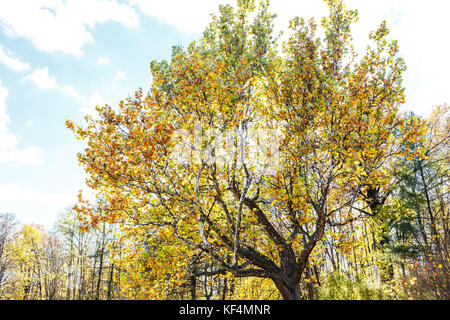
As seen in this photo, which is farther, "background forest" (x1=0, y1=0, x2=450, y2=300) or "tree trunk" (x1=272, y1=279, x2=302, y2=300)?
"tree trunk" (x1=272, y1=279, x2=302, y2=300)

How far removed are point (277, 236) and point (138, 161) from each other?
5.49 m

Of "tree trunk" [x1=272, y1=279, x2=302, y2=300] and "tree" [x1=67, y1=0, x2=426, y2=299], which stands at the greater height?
"tree" [x1=67, y1=0, x2=426, y2=299]

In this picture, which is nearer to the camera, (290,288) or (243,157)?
(243,157)

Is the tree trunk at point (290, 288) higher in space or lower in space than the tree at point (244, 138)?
lower

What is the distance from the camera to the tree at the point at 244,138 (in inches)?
263

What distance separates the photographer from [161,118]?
709 centimetres

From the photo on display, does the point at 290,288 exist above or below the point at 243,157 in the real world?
below

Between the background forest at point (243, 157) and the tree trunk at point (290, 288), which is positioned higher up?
the background forest at point (243, 157)

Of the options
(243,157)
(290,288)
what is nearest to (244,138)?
(243,157)

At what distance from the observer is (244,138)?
7.20 metres

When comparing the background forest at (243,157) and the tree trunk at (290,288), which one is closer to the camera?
the background forest at (243,157)

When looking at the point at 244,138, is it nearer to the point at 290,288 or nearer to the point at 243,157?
the point at 243,157

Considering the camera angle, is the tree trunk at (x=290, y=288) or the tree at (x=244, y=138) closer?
the tree at (x=244, y=138)

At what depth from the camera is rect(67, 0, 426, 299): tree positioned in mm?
6684
